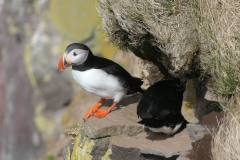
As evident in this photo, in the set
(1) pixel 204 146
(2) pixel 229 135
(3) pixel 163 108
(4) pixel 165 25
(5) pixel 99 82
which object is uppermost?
(4) pixel 165 25

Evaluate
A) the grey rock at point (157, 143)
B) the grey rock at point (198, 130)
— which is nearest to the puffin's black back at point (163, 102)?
the grey rock at point (157, 143)

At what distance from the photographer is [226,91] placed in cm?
332

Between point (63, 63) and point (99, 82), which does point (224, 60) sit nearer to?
point (99, 82)

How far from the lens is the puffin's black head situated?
4.63 m

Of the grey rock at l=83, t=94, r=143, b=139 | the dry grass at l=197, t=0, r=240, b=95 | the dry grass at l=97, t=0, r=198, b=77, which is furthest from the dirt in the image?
the grey rock at l=83, t=94, r=143, b=139

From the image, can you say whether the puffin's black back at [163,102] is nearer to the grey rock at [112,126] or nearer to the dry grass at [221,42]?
the grey rock at [112,126]

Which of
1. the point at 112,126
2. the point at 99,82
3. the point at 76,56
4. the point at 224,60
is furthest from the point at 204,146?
the point at 76,56

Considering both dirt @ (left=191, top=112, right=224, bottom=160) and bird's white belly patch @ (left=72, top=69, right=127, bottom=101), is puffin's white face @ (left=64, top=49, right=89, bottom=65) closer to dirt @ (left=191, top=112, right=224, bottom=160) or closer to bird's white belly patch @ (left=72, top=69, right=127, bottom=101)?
bird's white belly patch @ (left=72, top=69, right=127, bottom=101)

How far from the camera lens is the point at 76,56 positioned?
465 centimetres

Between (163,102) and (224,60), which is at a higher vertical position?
(224,60)

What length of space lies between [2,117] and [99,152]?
10216mm

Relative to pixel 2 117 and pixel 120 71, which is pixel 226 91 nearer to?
pixel 120 71

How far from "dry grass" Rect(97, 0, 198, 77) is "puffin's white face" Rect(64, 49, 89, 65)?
684 millimetres

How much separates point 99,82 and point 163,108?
735 millimetres
